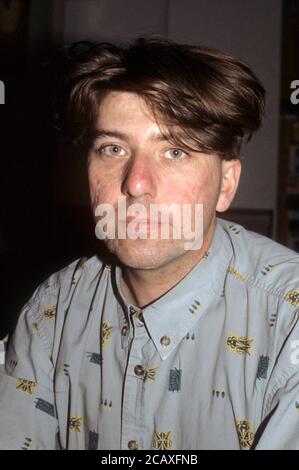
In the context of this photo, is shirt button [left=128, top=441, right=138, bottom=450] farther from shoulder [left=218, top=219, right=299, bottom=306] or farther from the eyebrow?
the eyebrow

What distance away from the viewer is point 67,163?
6.78ft

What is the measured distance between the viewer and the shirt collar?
0.86 metres

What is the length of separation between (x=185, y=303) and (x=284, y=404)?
264 mm

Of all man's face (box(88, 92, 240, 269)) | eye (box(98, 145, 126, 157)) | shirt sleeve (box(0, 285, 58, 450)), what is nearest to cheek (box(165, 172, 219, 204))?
man's face (box(88, 92, 240, 269))

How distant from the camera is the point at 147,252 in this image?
2.73 ft

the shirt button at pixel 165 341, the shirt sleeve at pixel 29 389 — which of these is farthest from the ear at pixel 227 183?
the shirt sleeve at pixel 29 389

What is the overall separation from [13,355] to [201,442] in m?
0.42

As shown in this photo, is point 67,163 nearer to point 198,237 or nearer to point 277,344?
point 198,237

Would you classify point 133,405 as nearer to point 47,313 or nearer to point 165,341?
point 165,341

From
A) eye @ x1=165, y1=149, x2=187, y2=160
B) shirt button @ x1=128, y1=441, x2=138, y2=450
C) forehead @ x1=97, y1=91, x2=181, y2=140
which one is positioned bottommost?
shirt button @ x1=128, y1=441, x2=138, y2=450

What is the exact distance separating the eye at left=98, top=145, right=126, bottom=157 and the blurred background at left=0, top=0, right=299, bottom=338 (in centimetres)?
102

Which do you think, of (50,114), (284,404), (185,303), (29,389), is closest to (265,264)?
(185,303)

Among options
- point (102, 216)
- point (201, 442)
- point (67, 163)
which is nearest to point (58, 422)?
point (201, 442)
